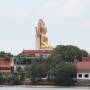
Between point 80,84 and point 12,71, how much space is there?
1209 cm

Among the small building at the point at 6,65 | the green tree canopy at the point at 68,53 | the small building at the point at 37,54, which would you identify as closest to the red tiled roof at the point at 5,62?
the small building at the point at 6,65

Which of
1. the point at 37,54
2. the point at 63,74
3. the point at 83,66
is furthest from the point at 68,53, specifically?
the point at 37,54

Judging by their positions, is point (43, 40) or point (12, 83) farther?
point (43, 40)

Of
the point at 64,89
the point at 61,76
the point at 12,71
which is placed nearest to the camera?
the point at 64,89

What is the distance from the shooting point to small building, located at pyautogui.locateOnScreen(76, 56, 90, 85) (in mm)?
113062

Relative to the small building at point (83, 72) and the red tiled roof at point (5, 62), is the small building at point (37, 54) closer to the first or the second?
the red tiled roof at point (5, 62)

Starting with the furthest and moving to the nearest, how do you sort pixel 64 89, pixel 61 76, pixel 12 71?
1. pixel 12 71
2. pixel 61 76
3. pixel 64 89

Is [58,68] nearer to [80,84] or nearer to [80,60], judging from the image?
[80,84]

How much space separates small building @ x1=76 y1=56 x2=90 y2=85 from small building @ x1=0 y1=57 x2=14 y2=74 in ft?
34.8

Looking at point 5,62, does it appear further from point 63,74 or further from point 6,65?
point 63,74

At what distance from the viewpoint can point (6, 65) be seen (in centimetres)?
11962

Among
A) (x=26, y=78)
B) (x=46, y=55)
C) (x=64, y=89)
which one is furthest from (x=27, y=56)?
(x=64, y=89)

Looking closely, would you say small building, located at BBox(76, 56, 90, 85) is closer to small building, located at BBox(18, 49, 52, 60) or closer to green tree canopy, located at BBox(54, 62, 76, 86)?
green tree canopy, located at BBox(54, 62, 76, 86)

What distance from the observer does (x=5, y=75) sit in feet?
377
